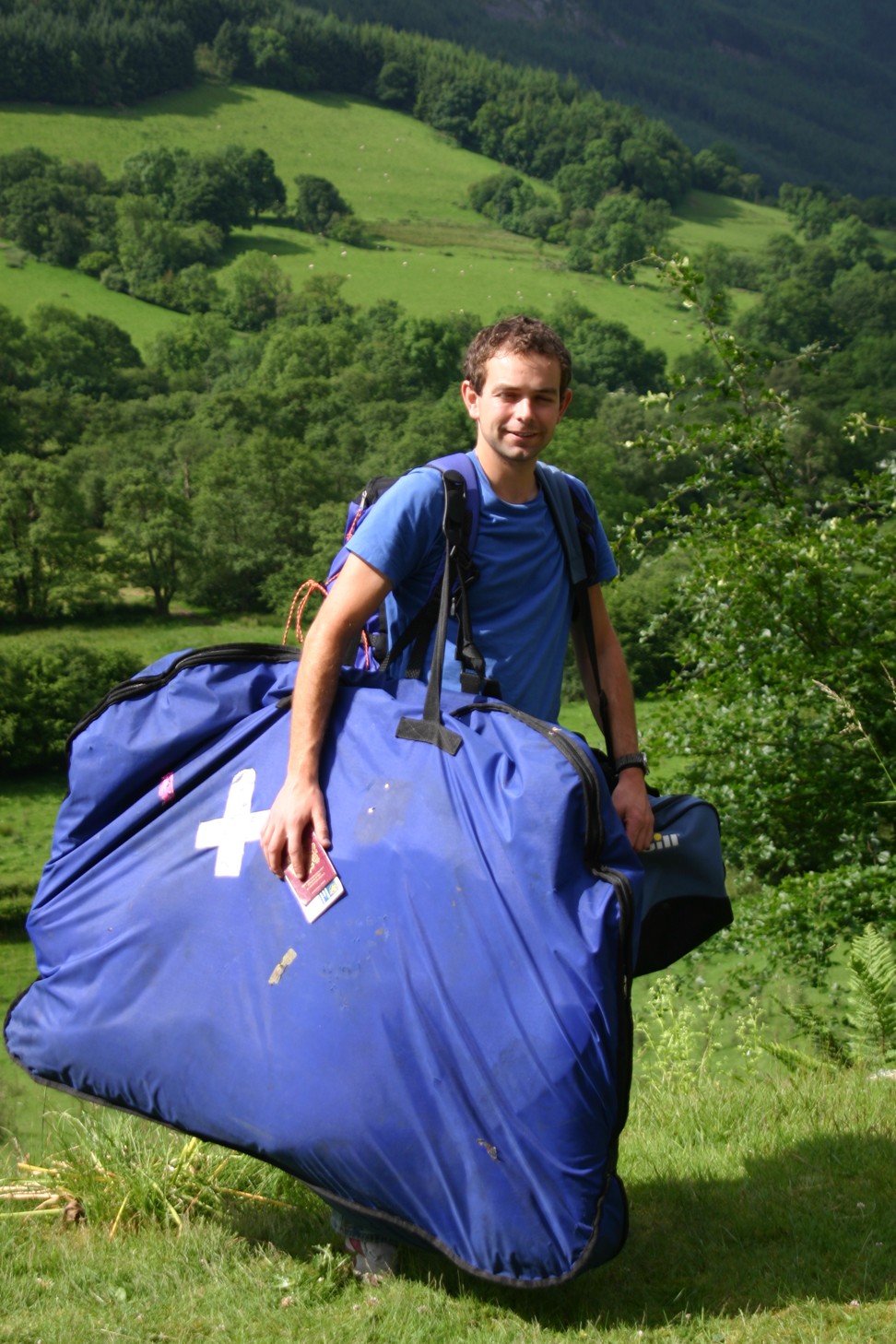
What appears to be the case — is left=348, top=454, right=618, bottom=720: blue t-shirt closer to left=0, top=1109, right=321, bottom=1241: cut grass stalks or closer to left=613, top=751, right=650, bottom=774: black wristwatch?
left=613, top=751, right=650, bottom=774: black wristwatch

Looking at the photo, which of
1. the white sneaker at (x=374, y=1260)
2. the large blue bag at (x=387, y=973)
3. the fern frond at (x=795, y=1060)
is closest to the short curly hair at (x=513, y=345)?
the large blue bag at (x=387, y=973)

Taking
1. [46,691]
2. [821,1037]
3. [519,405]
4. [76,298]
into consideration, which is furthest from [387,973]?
[76,298]

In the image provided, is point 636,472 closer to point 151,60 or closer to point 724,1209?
point 724,1209

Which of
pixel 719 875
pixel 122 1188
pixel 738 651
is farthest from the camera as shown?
pixel 738 651

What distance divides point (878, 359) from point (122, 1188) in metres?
92.5

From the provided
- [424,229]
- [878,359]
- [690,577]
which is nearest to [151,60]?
[424,229]

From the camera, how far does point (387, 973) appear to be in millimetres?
2453

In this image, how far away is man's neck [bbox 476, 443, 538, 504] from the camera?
9.27 ft

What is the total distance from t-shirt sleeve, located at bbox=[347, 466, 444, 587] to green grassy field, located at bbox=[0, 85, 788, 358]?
3910 inches

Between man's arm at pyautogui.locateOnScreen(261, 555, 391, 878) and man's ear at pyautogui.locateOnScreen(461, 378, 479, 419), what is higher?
man's ear at pyautogui.locateOnScreen(461, 378, 479, 419)

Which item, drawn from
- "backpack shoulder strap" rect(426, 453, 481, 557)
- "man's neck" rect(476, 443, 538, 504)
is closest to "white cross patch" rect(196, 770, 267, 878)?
"backpack shoulder strap" rect(426, 453, 481, 557)

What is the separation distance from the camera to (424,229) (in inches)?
5094

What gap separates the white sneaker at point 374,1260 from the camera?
9.09ft

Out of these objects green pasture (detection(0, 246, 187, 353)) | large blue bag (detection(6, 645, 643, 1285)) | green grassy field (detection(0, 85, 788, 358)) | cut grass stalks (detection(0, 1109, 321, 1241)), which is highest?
large blue bag (detection(6, 645, 643, 1285))
